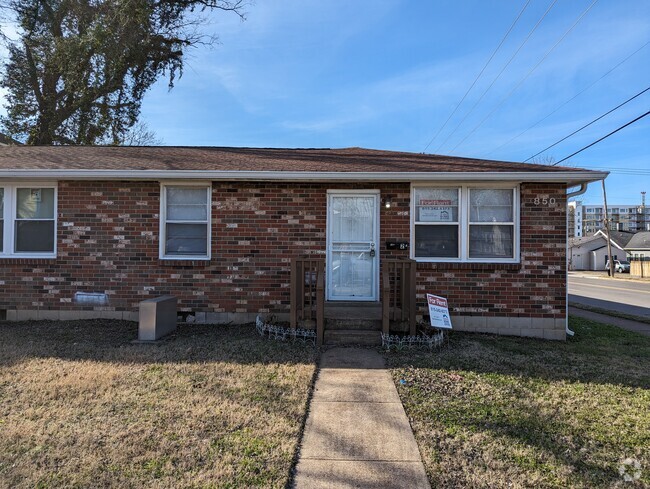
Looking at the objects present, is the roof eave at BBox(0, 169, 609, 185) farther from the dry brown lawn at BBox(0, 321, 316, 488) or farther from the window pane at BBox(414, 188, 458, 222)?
the dry brown lawn at BBox(0, 321, 316, 488)

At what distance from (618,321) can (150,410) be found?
10.4 metres

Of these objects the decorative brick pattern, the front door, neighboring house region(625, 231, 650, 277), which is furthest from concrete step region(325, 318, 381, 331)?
neighboring house region(625, 231, 650, 277)

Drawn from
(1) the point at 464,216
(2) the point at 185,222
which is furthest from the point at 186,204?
(1) the point at 464,216

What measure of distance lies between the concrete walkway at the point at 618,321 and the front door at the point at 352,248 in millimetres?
5750

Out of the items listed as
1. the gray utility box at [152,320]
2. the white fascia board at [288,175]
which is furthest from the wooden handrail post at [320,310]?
the gray utility box at [152,320]

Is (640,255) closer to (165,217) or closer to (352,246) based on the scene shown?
(352,246)

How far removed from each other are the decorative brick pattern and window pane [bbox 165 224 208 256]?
0.22 m

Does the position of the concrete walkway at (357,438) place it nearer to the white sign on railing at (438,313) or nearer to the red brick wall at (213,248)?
the white sign on railing at (438,313)

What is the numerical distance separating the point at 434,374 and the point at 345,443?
1.89 meters

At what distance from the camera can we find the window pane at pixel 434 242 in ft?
23.7

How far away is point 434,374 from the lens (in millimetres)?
4785

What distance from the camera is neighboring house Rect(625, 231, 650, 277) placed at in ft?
122

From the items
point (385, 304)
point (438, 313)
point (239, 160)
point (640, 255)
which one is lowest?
point (438, 313)

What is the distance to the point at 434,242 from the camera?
23.7 feet
